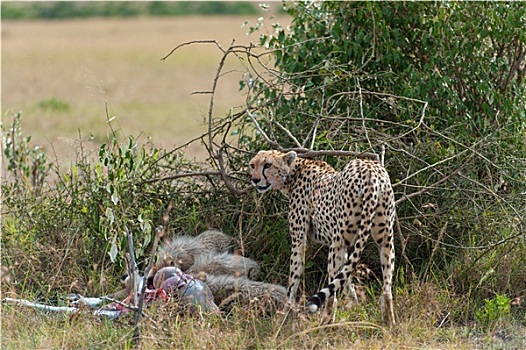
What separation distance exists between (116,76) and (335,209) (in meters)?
18.2

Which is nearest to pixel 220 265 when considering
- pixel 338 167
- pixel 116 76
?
pixel 338 167

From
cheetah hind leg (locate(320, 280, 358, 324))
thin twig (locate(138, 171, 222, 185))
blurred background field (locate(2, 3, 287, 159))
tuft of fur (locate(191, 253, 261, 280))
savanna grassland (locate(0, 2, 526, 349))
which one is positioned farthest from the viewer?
blurred background field (locate(2, 3, 287, 159))

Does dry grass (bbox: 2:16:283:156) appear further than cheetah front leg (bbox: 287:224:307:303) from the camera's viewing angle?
Yes

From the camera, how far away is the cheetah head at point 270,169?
5.09 meters

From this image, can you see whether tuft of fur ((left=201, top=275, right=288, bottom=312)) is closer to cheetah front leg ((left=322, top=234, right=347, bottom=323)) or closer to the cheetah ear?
cheetah front leg ((left=322, top=234, right=347, bottom=323))

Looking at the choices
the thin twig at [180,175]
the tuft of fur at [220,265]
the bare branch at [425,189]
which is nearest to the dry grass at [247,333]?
the tuft of fur at [220,265]

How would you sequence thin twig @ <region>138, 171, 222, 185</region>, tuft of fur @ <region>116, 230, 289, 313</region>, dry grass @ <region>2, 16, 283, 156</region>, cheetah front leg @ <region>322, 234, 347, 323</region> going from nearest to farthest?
1. cheetah front leg @ <region>322, 234, 347, 323</region>
2. tuft of fur @ <region>116, 230, 289, 313</region>
3. thin twig @ <region>138, 171, 222, 185</region>
4. dry grass @ <region>2, 16, 283, 156</region>

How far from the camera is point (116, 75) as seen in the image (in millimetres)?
22625

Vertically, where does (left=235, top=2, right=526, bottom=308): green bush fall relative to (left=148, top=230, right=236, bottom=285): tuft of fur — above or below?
above

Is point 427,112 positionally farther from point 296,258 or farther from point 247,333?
point 247,333

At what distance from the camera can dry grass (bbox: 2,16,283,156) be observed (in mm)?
14094

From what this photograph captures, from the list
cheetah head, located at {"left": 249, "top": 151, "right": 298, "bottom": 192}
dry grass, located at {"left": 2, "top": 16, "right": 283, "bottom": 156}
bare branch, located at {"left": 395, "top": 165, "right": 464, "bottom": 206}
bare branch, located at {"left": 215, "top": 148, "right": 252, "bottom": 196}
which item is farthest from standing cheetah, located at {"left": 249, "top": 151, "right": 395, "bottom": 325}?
dry grass, located at {"left": 2, "top": 16, "right": 283, "bottom": 156}

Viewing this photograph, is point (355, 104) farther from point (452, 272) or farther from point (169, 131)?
point (169, 131)

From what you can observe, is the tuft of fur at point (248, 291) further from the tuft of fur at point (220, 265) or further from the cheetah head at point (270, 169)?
the cheetah head at point (270, 169)
